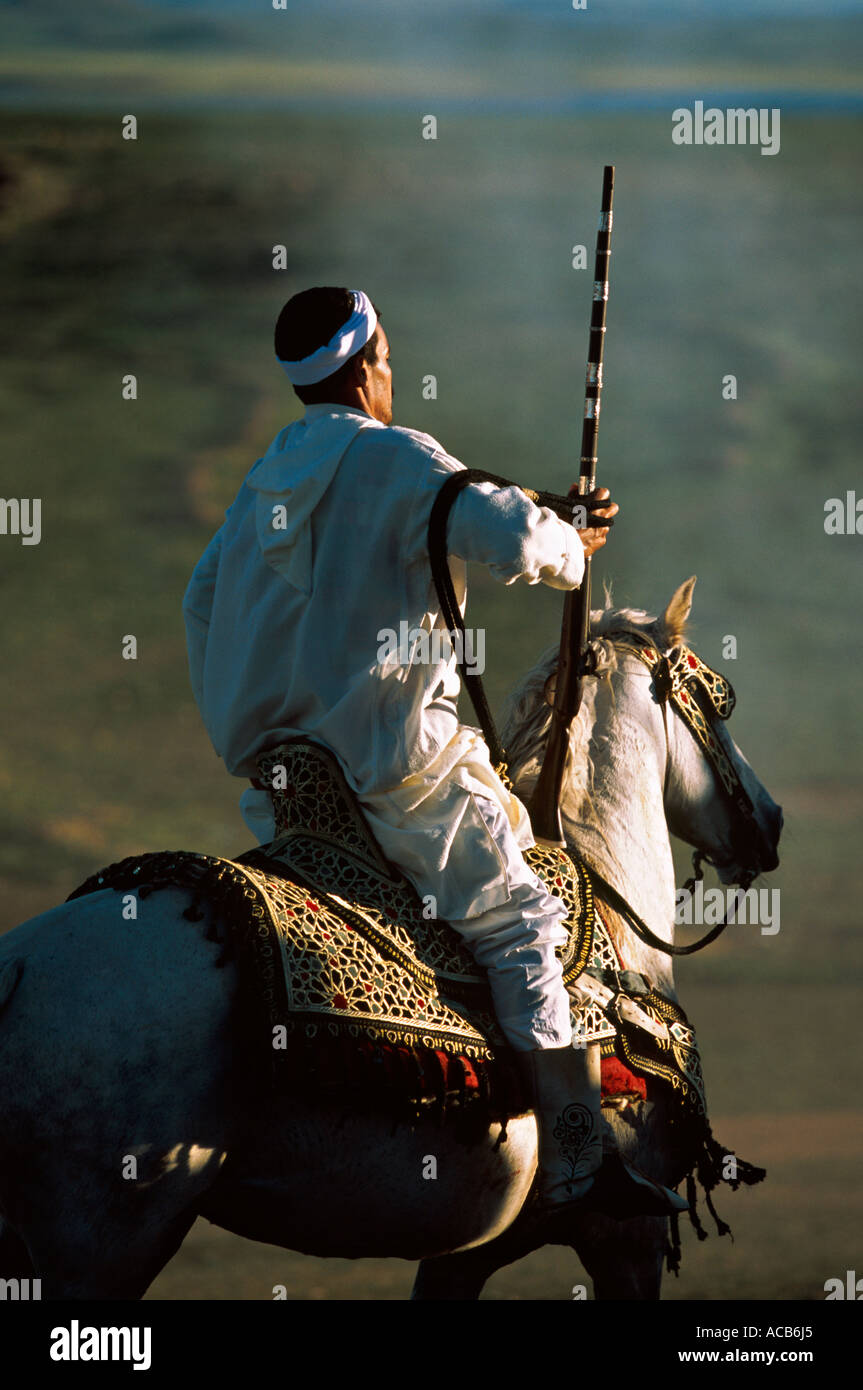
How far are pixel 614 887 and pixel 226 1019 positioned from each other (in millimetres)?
1415

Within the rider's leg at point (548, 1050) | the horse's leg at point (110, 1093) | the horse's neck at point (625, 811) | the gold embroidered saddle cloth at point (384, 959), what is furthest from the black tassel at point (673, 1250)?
the horse's leg at point (110, 1093)

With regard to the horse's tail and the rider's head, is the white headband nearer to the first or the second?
the rider's head

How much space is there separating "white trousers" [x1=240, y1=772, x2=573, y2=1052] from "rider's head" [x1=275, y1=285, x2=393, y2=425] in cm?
96

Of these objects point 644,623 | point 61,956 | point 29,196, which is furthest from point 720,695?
point 29,196

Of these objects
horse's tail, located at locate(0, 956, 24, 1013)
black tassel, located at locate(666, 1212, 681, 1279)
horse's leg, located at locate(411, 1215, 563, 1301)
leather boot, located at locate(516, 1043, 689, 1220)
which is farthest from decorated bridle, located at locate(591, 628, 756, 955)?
horse's tail, located at locate(0, 956, 24, 1013)

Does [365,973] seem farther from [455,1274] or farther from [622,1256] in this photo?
[455,1274]

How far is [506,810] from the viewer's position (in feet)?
14.0

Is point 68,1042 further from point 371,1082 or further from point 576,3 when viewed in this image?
point 576,3

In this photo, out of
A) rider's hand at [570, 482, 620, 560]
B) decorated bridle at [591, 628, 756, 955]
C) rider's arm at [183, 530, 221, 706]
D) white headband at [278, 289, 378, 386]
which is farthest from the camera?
decorated bridle at [591, 628, 756, 955]

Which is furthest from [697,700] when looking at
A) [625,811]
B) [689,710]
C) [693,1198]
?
[693,1198]

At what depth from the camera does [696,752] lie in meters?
4.99

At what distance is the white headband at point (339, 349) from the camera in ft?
13.4

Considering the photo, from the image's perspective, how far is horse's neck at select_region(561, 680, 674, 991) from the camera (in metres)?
4.63

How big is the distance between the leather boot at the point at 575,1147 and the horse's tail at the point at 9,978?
1.16 m
